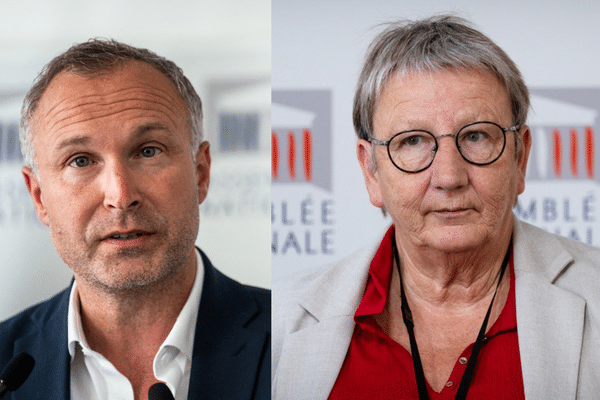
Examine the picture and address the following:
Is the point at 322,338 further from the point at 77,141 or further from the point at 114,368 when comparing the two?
the point at 77,141

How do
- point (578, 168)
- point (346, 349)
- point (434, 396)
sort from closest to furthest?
point (434, 396)
point (346, 349)
point (578, 168)

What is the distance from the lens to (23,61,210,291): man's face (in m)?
1.64

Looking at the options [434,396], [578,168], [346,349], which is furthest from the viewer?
[578,168]

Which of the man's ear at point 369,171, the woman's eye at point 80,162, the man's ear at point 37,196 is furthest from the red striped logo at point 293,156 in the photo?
the man's ear at point 37,196

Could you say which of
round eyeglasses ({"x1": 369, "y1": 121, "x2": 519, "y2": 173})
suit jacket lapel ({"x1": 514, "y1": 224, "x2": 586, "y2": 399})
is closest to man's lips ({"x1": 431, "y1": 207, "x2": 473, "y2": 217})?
round eyeglasses ({"x1": 369, "y1": 121, "x2": 519, "y2": 173})

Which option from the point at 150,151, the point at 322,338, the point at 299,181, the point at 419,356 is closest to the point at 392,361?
the point at 419,356

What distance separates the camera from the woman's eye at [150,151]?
167cm

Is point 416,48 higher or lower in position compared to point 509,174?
higher

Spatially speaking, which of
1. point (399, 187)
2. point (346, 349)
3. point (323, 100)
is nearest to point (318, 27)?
point (323, 100)

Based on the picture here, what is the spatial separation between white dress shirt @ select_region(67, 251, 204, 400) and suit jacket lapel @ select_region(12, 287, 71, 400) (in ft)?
0.09

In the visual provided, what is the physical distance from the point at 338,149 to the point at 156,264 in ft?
2.17

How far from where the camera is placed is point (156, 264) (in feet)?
5.53

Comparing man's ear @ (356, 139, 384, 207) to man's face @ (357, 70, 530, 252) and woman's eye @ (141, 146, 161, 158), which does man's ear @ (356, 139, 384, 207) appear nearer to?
man's face @ (357, 70, 530, 252)

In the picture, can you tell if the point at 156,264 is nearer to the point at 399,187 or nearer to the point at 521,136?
the point at 399,187
